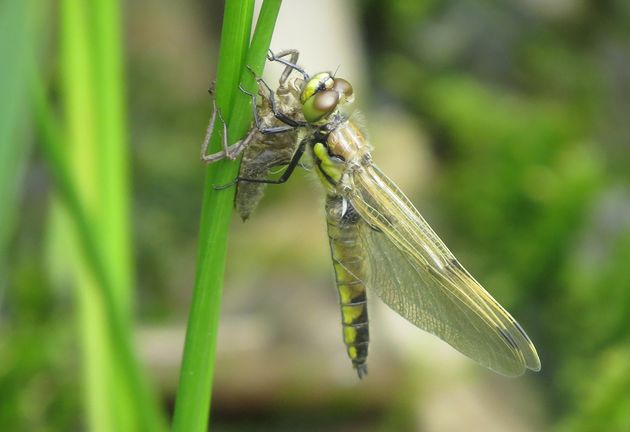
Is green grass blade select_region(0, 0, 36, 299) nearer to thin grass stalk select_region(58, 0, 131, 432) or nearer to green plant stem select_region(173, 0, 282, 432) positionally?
thin grass stalk select_region(58, 0, 131, 432)

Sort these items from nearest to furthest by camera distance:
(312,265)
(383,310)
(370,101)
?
1. (383,310)
2. (312,265)
3. (370,101)

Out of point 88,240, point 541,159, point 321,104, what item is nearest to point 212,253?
point 88,240

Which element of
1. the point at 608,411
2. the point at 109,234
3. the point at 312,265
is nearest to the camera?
the point at 109,234

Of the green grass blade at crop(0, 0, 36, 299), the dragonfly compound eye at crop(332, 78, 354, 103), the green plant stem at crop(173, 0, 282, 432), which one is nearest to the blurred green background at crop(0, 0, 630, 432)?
the green grass blade at crop(0, 0, 36, 299)

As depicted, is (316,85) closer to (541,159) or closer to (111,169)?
(111,169)

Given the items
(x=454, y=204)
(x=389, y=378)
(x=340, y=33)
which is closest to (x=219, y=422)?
(x=389, y=378)

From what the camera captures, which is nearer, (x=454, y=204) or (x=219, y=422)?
(x=219, y=422)

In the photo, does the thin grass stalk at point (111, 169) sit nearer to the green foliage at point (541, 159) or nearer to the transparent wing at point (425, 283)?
the transparent wing at point (425, 283)

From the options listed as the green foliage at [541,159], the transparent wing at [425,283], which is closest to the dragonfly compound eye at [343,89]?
the transparent wing at [425,283]

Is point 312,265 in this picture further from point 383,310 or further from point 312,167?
point 312,167
